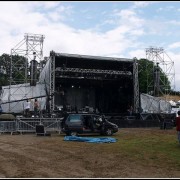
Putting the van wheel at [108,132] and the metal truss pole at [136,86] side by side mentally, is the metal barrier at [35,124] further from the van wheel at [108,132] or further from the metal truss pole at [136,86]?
the metal truss pole at [136,86]

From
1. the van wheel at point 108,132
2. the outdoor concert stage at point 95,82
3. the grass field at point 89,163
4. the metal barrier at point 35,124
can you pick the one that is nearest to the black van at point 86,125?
the van wheel at point 108,132

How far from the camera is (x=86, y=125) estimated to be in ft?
71.3

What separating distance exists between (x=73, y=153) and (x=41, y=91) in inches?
801

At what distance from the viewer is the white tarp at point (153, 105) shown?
115 ft

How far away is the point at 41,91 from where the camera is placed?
109ft

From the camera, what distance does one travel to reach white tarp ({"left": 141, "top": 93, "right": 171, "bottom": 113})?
1384 inches

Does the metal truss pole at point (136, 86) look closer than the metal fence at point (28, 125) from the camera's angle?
No

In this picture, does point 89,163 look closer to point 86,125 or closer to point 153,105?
point 86,125

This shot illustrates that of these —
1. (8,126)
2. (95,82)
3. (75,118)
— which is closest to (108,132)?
(75,118)

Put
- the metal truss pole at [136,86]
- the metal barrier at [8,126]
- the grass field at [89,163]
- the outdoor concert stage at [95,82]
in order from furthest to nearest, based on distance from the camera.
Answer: the metal truss pole at [136,86]
the outdoor concert stage at [95,82]
the metal barrier at [8,126]
the grass field at [89,163]

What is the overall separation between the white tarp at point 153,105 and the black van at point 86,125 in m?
13.2

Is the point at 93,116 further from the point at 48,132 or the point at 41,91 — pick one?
the point at 41,91

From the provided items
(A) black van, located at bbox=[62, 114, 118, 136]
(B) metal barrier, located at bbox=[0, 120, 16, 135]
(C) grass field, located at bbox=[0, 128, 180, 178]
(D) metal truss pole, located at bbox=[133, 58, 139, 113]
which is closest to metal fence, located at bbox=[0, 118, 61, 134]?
(B) metal barrier, located at bbox=[0, 120, 16, 135]

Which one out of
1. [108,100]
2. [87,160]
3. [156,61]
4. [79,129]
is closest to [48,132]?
[79,129]
